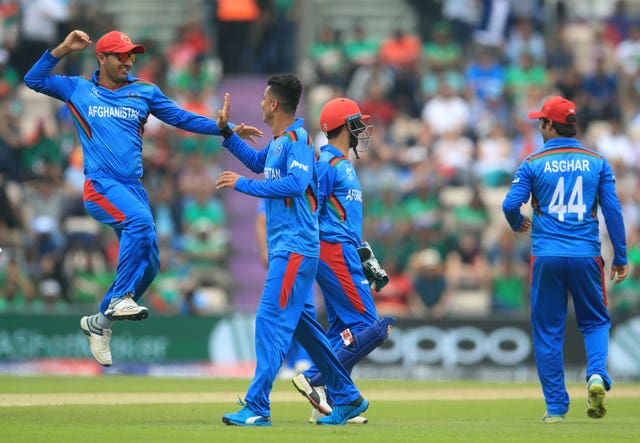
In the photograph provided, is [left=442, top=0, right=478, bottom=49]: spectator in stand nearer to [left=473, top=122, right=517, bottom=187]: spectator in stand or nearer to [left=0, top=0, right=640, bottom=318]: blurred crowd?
[left=0, top=0, right=640, bottom=318]: blurred crowd

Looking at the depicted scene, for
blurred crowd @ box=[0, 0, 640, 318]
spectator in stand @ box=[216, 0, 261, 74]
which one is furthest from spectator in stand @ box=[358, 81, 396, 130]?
spectator in stand @ box=[216, 0, 261, 74]

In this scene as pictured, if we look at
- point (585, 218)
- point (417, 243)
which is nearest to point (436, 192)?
point (417, 243)

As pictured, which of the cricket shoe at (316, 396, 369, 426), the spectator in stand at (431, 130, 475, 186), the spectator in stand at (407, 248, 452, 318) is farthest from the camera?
the spectator in stand at (431, 130, 475, 186)

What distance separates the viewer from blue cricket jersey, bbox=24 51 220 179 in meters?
12.3

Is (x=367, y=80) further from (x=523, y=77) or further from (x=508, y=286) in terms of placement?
(x=508, y=286)

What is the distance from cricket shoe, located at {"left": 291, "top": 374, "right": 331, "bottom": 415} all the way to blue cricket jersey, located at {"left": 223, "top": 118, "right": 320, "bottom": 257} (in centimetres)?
109

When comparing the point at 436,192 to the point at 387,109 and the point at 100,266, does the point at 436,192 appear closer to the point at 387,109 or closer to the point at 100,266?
the point at 387,109

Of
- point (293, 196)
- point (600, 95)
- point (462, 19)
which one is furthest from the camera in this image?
point (462, 19)

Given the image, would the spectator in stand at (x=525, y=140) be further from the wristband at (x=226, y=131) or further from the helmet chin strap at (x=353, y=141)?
the wristband at (x=226, y=131)

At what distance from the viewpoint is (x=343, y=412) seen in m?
11.8

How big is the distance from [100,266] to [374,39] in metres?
8.70

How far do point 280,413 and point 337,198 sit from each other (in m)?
2.39

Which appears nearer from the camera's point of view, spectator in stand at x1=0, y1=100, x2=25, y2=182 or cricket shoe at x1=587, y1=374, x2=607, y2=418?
cricket shoe at x1=587, y1=374, x2=607, y2=418

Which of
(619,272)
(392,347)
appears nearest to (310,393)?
(619,272)
